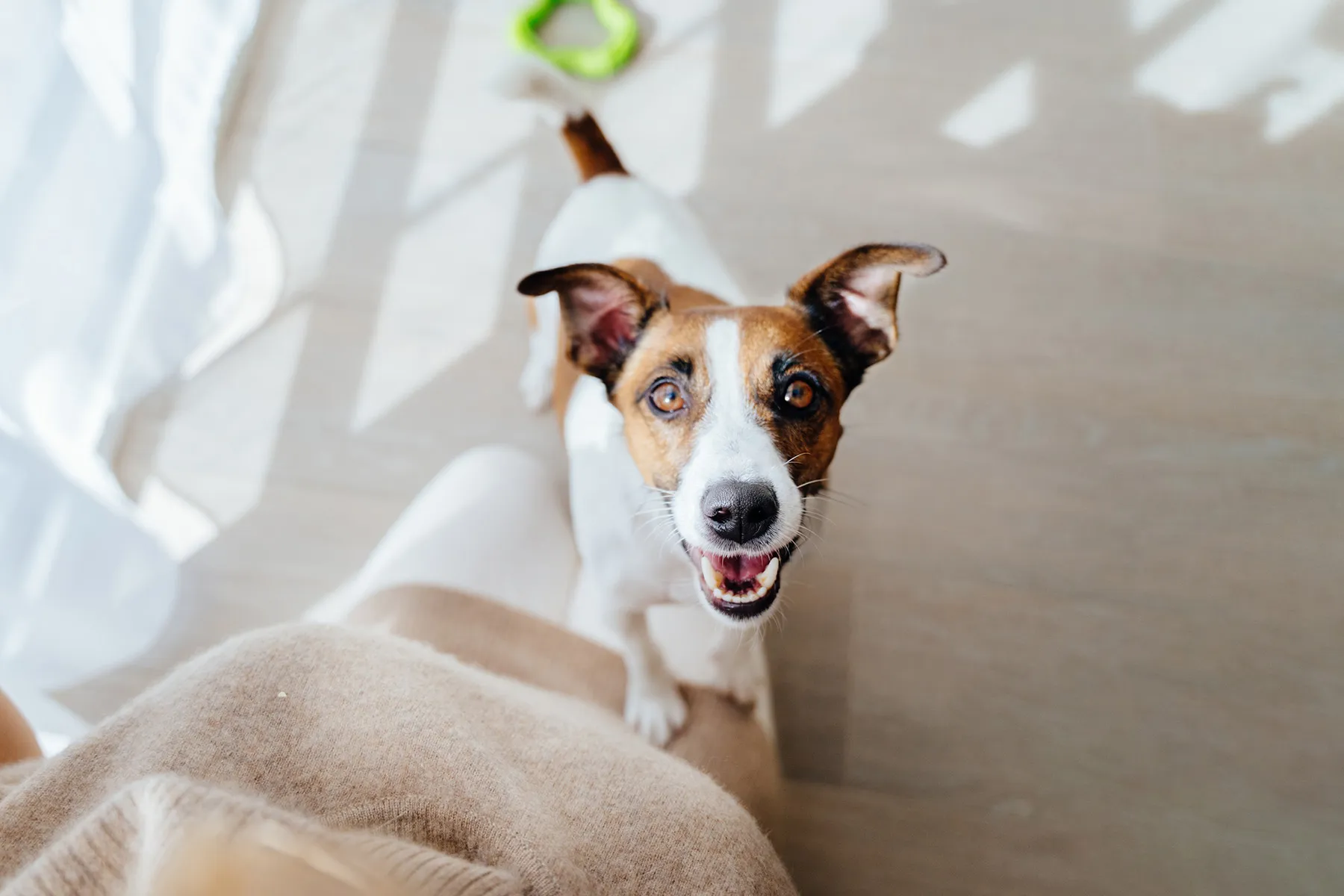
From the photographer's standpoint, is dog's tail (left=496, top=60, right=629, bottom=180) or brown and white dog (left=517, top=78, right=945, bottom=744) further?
dog's tail (left=496, top=60, right=629, bottom=180)

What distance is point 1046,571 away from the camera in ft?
6.52

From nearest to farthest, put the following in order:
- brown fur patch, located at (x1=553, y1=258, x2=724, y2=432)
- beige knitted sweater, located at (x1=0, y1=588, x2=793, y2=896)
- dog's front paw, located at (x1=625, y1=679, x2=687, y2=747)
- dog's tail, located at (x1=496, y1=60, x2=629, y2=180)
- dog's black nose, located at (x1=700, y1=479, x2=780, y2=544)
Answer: beige knitted sweater, located at (x1=0, y1=588, x2=793, y2=896) < dog's black nose, located at (x1=700, y1=479, x2=780, y2=544) < dog's front paw, located at (x1=625, y1=679, x2=687, y2=747) < brown fur patch, located at (x1=553, y1=258, x2=724, y2=432) < dog's tail, located at (x1=496, y1=60, x2=629, y2=180)

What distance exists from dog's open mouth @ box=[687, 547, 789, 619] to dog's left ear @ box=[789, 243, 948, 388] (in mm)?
346

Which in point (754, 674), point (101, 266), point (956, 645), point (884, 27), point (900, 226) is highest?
point (101, 266)

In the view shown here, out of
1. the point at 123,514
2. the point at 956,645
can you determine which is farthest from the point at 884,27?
the point at 123,514

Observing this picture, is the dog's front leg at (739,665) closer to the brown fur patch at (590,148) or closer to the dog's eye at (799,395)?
the dog's eye at (799,395)

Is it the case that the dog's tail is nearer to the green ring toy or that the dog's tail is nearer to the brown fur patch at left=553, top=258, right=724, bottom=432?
the brown fur patch at left=553, top=258, right=724, bottom=432

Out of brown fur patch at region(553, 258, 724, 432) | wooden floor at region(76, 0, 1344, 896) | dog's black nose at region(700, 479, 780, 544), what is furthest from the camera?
wooden floor at region(76, 0, 1344, 896)

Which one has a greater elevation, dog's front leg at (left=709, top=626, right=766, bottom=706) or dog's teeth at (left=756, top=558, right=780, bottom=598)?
dog's teeth at (left=756, top=558, right=780, bottom=598)

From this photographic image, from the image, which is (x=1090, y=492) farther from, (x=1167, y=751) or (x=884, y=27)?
(x=884, y=27)

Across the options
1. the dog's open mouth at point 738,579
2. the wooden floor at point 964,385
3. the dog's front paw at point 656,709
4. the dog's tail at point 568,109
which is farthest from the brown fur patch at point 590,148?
the dog's front paw at point 656,709

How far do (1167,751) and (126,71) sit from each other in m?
2.76

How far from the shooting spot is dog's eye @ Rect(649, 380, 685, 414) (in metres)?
1.21

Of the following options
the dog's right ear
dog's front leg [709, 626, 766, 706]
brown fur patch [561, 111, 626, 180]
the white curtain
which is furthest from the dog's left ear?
the white curtain
